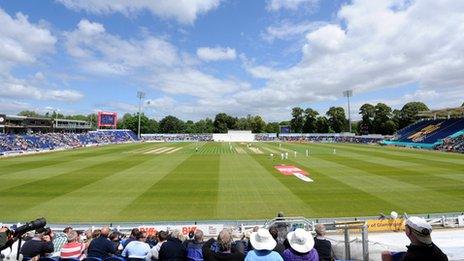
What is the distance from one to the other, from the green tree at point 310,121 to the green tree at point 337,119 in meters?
6.99

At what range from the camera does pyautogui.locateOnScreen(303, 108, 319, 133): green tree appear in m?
169

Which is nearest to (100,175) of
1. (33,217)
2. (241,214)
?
(33,217)

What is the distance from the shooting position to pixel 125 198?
2627 cm

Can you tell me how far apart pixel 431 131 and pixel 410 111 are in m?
53.5

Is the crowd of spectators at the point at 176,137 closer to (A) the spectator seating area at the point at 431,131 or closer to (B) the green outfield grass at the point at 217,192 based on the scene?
(A) the spectator seating area at the point at 431,131

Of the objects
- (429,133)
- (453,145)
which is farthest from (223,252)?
(429,133)

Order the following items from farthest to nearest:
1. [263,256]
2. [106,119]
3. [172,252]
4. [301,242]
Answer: [106,119], [172,252], [301,242], [263,256]

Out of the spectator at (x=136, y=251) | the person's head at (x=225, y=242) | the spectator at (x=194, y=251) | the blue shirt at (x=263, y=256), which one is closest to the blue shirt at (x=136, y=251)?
the spectator at (x=136, y=251)

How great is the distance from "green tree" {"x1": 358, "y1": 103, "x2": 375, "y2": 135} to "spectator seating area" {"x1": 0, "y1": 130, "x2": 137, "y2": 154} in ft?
287

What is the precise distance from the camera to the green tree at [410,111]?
437 feet

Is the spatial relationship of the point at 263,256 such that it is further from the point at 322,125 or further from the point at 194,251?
the point at 322,125

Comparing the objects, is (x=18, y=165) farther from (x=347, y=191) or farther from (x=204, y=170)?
(x=347, y=191)

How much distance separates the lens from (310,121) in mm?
170375

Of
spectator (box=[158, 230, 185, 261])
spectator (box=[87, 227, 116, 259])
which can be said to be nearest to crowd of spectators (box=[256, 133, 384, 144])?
Result: spectator (box=[87, 227, 116, 259])
